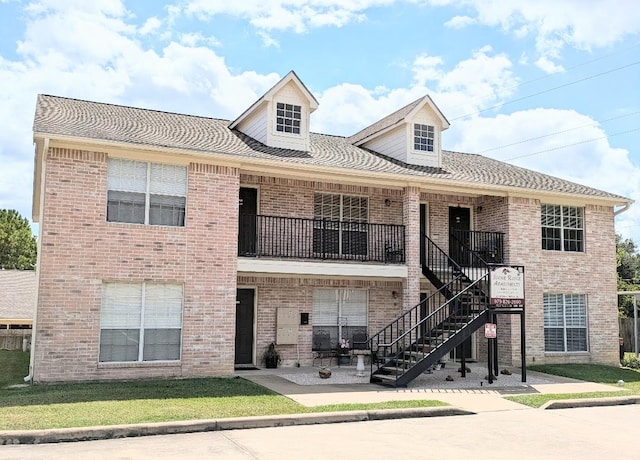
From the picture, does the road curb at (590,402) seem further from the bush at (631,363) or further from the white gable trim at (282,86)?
the white gable trim at (282,86)

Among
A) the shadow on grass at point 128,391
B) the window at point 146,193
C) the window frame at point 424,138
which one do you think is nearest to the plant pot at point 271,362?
the shadow on grass at point 128,391

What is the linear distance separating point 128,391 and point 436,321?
9122 millimetres

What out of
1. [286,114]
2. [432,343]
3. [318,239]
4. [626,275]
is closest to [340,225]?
[318,239]

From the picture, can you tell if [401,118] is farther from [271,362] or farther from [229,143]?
[271,362]

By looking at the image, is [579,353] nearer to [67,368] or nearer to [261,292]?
[261,292]

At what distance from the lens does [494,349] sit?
15.9m

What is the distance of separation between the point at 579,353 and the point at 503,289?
19.8 ft

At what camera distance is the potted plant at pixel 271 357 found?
16641 millimetres

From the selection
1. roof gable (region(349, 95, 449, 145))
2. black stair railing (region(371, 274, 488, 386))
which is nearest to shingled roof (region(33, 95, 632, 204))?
roof gable (region(349, 95, 449, 145))

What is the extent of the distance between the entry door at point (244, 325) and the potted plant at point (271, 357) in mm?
455

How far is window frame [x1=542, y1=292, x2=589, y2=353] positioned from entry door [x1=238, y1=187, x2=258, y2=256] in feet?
29.4

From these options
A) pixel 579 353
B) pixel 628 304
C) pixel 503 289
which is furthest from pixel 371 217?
pixel 628 304

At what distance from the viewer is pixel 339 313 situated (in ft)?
59.1

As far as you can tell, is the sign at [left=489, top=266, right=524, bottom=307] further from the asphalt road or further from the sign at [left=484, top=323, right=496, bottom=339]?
the asphalt road
